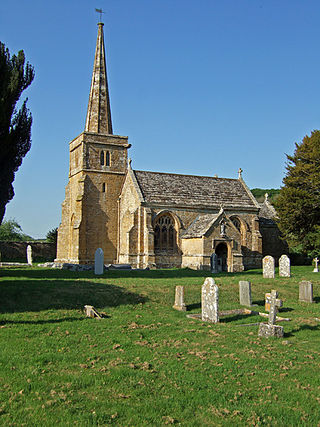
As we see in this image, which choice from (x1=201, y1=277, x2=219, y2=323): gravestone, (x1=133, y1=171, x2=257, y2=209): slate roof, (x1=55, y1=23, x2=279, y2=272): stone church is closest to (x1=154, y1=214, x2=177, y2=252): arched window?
(x1=55, y1=23, x2=279, y2=272): stone church

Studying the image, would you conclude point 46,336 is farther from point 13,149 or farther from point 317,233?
point 317,233

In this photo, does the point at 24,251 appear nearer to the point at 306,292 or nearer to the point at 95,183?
the point at 95,183

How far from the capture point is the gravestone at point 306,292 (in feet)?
58.6

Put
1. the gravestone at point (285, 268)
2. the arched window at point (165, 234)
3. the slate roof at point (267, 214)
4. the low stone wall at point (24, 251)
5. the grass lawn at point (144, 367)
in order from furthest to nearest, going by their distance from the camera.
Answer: the low stone wall at point (24, 251), the slate roof at point (267, 214), the arched window at point (165, 234), the gravestone at point (285, 268), the grass lawn at point (144, 367)

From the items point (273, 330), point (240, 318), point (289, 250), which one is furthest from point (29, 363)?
point (289, 250)

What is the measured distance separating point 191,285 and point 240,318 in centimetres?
463

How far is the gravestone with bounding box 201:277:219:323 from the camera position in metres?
13.1

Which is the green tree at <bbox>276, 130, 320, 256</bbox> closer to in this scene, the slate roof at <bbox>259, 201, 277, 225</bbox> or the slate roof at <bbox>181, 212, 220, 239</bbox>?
the slate roof at <bbox>259, 201, 277, 225</bbox>

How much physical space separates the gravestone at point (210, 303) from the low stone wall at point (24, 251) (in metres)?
30.6

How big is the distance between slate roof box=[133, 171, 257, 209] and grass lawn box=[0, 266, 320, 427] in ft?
68.3

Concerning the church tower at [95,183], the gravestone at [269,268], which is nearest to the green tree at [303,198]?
the gravestone at [269,268]

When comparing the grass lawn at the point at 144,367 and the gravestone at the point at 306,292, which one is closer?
the grass lawn at the point at 144,367

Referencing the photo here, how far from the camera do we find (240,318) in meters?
14.1

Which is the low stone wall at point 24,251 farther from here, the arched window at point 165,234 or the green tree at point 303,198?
the green tree at point 303,198
